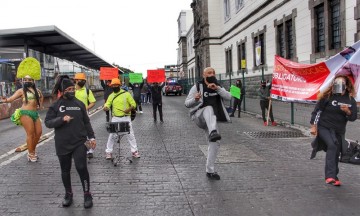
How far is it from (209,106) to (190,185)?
1.34 m

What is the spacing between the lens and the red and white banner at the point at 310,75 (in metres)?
7.56

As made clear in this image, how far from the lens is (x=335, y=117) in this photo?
610cm

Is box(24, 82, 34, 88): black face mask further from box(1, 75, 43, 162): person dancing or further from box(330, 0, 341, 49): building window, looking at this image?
box(330, 0, 341, 49): building window

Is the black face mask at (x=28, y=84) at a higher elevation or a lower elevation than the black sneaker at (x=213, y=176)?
higher

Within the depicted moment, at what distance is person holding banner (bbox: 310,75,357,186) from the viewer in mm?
6035

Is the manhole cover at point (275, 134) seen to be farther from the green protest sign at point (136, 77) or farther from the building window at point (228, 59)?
the building window at point (228, 59)

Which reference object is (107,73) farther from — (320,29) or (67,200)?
(67,200)

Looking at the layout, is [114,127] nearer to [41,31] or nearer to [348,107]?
[348,107]

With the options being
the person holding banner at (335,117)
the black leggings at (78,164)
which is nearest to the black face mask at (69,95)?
the black leggings at (78,164)

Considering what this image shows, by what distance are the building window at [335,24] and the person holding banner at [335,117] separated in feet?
38.9

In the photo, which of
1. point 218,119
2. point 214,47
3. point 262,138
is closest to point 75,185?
point 218,119

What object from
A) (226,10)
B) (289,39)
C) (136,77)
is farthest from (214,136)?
(226,10)

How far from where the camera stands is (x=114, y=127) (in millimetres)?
7988

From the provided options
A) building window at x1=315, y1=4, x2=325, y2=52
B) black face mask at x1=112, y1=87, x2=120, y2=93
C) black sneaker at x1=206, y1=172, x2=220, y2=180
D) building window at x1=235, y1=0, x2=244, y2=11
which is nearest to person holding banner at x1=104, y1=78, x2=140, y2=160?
black face mask at x1=112, y1=87, x2=120, y2=93
